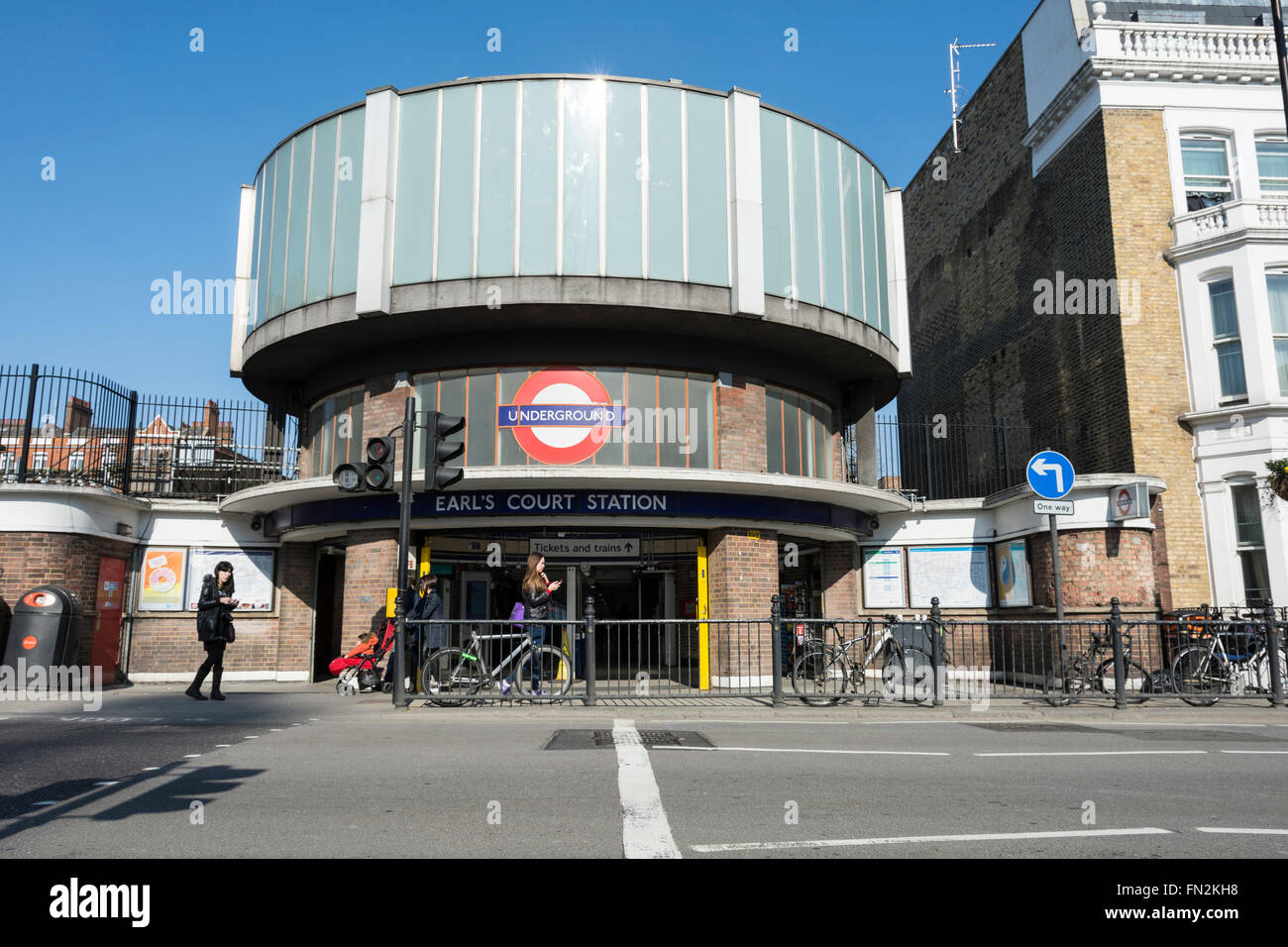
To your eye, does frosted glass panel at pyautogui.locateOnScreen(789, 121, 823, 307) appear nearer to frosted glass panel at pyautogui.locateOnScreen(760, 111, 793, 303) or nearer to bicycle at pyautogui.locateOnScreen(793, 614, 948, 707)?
frosted glass panel at pyautogui.locateOnScreen(760, 111, 793, 303)

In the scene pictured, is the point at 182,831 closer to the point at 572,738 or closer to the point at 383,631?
the point at 572,738

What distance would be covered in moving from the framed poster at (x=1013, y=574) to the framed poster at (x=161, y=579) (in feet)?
55.4

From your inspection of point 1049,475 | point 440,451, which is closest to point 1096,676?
point 1049,475

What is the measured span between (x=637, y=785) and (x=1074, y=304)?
17757 mm

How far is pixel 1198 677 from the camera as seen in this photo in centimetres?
1212

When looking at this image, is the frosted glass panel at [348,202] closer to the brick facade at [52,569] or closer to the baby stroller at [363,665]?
the baby stroller at [363,665]

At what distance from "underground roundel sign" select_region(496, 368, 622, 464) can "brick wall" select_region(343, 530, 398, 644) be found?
10.1 ft

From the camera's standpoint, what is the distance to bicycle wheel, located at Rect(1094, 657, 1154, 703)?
38.9 feet

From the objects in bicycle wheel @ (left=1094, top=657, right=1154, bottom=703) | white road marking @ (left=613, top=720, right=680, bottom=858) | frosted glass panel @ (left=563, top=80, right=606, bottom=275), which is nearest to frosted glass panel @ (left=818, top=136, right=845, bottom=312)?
frosted glass panel @ (left=563, top=80, right=606, bottom=275)

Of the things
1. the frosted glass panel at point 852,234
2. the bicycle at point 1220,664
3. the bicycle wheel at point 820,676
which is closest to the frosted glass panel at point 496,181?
the frosted glass panel at point 852,234

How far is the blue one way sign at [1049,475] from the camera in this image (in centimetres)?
1234

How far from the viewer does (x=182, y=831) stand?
184 inches

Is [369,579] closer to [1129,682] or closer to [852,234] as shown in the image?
[852,234]
